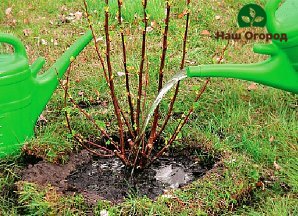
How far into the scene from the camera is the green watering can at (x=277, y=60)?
3.07 meters

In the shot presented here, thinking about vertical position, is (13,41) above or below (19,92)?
above

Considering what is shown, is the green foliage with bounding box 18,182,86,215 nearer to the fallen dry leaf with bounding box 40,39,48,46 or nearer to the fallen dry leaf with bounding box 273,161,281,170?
the fallen dry leaf with bounding box 273,161,281,170

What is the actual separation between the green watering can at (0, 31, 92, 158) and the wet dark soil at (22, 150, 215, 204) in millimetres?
238

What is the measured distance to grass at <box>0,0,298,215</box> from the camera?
2.65 meters

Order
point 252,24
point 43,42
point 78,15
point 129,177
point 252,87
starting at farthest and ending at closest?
point 78,15, point 43,42, point 252,87, point 252,24, point 129,177

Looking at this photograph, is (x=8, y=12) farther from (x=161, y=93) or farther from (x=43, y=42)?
(x=161, y=93)

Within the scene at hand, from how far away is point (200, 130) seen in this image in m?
3.28

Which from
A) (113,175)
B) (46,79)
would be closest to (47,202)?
(113,175)

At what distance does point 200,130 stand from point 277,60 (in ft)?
1.87

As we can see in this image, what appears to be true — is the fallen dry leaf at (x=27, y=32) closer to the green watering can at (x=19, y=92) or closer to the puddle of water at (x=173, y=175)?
the green watering can at (x=19, y=92)

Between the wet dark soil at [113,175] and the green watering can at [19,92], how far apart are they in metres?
0.24

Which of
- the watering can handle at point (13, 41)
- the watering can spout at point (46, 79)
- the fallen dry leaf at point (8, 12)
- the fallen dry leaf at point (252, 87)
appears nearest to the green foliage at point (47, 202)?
the watering can spout at point (46, 79)

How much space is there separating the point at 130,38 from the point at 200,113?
51.7 inches

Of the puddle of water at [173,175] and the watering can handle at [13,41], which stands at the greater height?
the watering can handle at [13,41]
